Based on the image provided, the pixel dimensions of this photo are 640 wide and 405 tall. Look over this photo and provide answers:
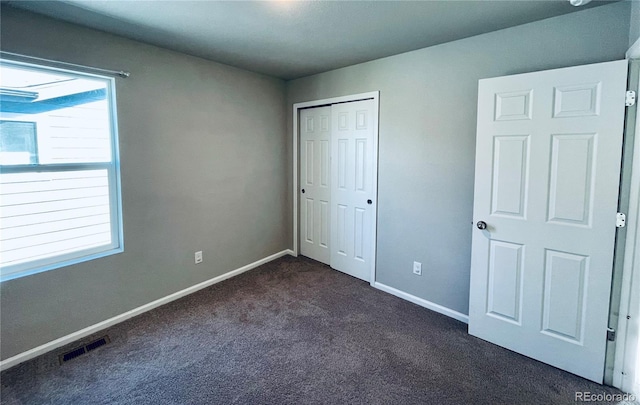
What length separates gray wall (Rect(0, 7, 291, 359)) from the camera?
2.15m

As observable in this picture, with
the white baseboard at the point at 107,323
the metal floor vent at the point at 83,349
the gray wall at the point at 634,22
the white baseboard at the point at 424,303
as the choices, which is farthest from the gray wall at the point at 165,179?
the gray wall at the point at 634,22

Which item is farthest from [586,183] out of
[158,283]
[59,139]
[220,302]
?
[59,139]

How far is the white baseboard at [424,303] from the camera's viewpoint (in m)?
2.65

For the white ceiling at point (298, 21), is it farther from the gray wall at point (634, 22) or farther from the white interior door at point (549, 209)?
the white interior door at point (549, 209)

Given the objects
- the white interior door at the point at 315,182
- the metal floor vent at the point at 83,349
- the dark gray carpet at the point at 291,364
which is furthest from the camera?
the white interior door at the point at 315,182

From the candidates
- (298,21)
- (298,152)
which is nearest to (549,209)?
(298,21)

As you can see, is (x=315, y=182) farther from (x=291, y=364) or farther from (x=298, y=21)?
(x=291, y=364)

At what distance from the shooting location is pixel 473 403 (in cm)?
177

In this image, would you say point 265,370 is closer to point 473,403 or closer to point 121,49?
point 473,403

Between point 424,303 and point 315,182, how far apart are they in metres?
1.90

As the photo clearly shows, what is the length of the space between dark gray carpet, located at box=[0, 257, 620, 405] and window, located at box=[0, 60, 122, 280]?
2.44 ft

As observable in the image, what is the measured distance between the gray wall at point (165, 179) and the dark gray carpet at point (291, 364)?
29 centimetres

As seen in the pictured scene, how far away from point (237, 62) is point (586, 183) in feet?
10.2

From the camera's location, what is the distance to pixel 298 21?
7.04 ft
